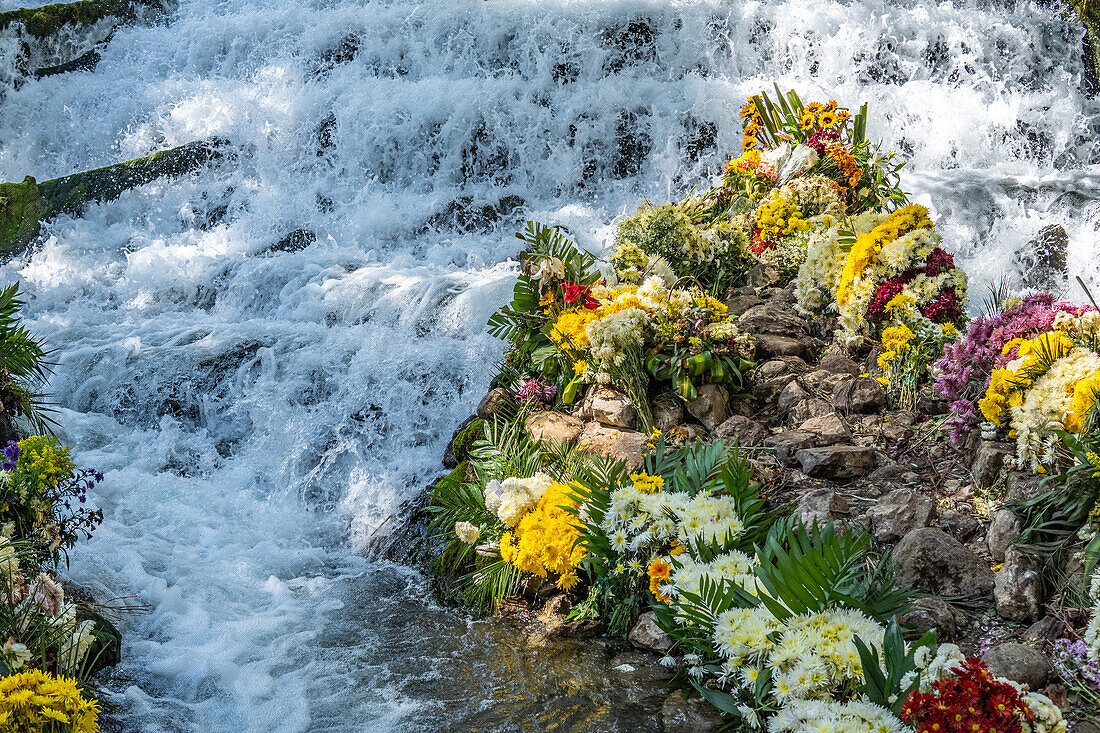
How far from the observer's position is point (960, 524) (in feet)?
12.4

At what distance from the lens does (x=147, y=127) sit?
44.7 feet

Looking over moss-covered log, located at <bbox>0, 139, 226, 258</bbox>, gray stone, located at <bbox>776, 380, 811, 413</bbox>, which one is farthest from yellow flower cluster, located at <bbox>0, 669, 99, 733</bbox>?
moss-covered log, located at <bbox>0, 139, 226, 258</bbox>

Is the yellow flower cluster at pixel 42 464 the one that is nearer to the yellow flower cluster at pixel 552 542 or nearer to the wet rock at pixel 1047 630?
the yellow flower cluster at pixel 552 542

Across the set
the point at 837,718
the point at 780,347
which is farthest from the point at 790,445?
the point at 837,718

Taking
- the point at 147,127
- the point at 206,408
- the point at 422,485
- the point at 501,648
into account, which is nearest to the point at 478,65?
the point at 147,127

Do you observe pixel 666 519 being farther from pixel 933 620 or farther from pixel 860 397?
pixel 860 397

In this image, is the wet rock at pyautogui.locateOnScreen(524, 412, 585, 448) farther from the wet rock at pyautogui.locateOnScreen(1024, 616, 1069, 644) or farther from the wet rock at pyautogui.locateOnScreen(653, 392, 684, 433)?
the wet rock at pyautogui.locateOnScreen(1024, 616, 1069, 644)

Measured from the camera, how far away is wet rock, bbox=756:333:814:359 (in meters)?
5.48

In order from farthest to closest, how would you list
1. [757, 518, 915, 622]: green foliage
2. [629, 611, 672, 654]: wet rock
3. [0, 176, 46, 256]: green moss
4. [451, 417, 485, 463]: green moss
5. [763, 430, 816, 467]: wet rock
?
[0, 176, 46, 256]: green moss < [451, 417, 485, 463]: green moss < [763, 430, 816, 467]: wet rock < [629, 611, 672, 654]: wet rock < [757, 518, 915, 622]: green foliage

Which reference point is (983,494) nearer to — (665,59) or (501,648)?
(501,648)

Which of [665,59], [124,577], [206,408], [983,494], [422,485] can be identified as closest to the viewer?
[983,494]

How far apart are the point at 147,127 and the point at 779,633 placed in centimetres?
1360

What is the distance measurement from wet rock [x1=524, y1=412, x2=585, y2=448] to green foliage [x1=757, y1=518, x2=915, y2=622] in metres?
1.85

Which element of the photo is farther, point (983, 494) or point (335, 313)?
point (335, 313)
